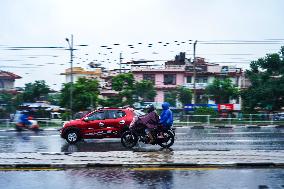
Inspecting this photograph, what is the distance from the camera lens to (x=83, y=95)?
38.7 meters

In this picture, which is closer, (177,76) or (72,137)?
(72,137)

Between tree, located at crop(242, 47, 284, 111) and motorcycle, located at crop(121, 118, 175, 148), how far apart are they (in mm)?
27131

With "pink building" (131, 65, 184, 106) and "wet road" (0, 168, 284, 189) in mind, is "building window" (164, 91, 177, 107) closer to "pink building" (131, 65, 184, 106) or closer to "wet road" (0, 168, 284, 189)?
"pink building" (131, 65, 184, 106)

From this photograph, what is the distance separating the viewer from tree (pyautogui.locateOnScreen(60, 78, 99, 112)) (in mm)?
38750

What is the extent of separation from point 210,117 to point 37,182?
2611 centimetres

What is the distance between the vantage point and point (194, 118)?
106ft

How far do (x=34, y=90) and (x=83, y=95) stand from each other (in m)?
11.0

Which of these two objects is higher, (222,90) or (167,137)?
(222,90)

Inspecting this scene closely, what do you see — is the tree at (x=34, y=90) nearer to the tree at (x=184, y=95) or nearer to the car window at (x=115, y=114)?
the tree at (x=184, y=95)

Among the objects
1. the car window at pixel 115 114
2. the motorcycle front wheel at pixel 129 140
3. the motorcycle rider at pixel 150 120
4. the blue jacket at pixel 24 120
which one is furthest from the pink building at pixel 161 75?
the motorcycle rider at pixel 150 120

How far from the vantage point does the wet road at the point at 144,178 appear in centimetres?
748

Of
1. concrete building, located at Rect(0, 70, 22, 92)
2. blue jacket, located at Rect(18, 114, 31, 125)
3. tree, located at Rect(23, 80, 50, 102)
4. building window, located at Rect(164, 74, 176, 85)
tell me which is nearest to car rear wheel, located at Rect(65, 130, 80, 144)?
blue jacket, located at Rect(18, 114, 31, 125)

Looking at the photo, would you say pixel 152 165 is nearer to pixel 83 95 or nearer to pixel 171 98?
pixel 83 95

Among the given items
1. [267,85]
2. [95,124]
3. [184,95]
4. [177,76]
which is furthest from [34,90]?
[95,124]
